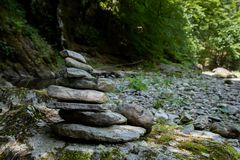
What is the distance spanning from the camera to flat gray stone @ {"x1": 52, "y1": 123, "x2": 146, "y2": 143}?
119 inches

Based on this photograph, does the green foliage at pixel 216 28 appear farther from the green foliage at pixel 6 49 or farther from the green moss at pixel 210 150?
the green moss at pixel 210 150

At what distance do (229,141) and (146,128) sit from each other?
1035 mm

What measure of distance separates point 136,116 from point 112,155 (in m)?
0.71

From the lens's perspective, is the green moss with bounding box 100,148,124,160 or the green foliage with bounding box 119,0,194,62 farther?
the green foliage with bounding box 119,0,194,62

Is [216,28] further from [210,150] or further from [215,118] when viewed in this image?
[210,150]

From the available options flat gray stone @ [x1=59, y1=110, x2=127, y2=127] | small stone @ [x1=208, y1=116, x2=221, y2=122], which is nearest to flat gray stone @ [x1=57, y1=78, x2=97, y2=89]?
flat gray stone @ [x1=59, y1=110, x2=127, y2=127]

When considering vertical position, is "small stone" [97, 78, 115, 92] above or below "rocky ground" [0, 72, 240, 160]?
above

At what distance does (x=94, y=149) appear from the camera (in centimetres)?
294

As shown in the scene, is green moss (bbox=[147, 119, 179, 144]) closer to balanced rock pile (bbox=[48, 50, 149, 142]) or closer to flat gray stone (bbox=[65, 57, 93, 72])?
balanced rock pile (bbox=[48, 50, 149, 142])

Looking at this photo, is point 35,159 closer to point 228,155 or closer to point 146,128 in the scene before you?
point 146,128

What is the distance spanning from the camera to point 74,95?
313 centimetres

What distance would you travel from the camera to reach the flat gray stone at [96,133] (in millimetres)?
3020

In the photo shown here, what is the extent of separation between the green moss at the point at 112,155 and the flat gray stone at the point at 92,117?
337 millimetres

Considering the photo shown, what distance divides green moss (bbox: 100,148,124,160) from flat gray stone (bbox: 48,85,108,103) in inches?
20.4
